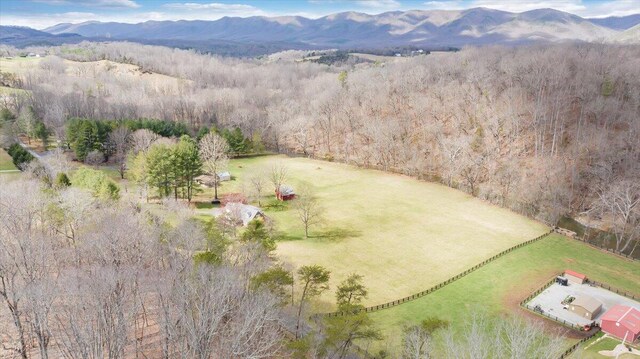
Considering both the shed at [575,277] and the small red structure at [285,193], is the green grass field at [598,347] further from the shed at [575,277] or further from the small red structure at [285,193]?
the small red structure at [285,193]

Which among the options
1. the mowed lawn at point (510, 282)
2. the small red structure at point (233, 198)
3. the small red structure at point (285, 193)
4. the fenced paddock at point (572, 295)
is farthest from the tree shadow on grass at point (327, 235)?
the fenced paddock at point (572, 295)

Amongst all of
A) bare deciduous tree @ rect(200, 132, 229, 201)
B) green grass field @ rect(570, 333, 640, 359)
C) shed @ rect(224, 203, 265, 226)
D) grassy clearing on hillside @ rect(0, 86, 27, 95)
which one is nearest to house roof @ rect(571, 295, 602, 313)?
green grass field @ rect(570, 333, 640, 359)

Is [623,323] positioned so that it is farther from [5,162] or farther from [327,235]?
[5,162]

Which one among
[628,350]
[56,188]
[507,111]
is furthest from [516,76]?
[56,188]

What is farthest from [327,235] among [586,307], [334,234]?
[586,307]

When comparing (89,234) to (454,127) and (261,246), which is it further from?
(454,127)

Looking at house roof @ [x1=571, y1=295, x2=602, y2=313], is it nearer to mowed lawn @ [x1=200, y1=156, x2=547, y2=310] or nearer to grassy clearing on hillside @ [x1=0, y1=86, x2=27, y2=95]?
mowed lawn @ [x1=200, y1=156, x2=547, y2=310]

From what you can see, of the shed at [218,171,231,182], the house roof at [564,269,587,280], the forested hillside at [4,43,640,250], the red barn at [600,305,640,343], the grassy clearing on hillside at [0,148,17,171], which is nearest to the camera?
the red barn at [600,305,640,343]
